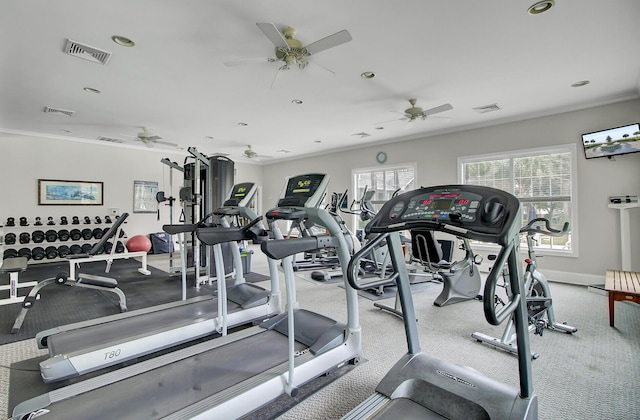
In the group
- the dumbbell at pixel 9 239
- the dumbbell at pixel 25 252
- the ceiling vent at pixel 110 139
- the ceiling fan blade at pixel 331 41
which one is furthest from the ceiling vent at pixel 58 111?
the ceiling fan blade at pixel 331 41

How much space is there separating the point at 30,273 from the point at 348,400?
266 inches

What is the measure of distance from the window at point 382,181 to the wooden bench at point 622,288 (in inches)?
154

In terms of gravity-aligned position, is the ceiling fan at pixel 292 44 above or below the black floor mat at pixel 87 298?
above

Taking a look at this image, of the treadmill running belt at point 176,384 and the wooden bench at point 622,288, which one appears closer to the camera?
the treadmill running belt at point 176,384

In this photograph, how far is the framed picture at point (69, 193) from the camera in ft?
22.2

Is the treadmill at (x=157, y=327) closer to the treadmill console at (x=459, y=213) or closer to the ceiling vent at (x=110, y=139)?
the treadmill console at (x=459, y=213)

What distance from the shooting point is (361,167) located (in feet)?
26.8

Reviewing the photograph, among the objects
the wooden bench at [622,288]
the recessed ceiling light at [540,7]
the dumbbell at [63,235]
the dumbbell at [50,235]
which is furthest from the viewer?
the dumbbell at [63,235]

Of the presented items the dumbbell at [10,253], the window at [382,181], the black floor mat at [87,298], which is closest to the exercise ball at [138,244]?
the black floor mat at [87,298]

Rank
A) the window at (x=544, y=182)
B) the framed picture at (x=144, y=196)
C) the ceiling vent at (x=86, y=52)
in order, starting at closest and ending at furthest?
the ceiling vent at (x=86, y=52)
the window at (x=544, y=182)
the framed picture at (x=144, y=196)

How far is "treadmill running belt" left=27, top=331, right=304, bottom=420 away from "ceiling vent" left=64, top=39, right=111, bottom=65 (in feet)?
10.4

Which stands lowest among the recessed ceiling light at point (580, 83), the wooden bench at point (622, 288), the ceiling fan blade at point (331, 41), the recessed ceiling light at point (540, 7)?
the wooden bench at point (622, 288)

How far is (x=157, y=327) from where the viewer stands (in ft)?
8.86

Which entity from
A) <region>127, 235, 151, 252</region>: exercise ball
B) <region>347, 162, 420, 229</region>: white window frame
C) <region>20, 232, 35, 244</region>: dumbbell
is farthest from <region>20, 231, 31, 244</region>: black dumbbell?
<region>347, 162, 420, 229</region>: white window frame
